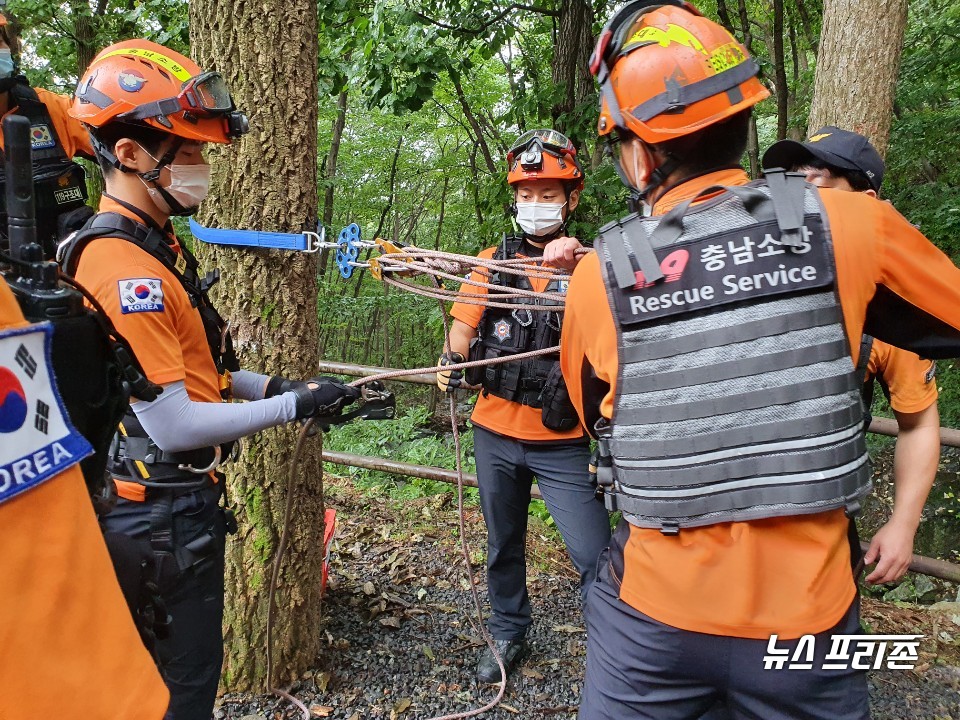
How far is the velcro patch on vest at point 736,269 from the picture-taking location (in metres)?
1.38

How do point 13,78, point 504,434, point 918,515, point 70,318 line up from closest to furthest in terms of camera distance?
point 70,318 < point 918,515 < point 13,78 < point 504,434

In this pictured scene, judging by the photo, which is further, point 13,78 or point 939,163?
point 939,163

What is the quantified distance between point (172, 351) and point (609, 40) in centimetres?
142

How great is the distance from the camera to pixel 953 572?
3277mm

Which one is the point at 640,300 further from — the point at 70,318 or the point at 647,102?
the point at 70,318

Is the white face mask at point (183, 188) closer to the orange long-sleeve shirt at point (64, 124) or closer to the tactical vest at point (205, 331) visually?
the tactical vest at point (205, 331)

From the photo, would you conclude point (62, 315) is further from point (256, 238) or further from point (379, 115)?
point (379, 115)

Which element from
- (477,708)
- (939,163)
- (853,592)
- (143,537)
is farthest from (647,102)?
(939,163)

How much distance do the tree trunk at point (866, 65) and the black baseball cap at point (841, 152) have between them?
1357mm

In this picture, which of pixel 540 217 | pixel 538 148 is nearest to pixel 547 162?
pixel 538 148

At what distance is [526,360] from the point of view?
10.0 ft

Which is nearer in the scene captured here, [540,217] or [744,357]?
[744,357]

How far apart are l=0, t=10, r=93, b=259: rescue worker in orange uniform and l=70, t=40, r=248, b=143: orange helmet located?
3.98 ft

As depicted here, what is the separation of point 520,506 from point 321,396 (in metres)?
1.46
